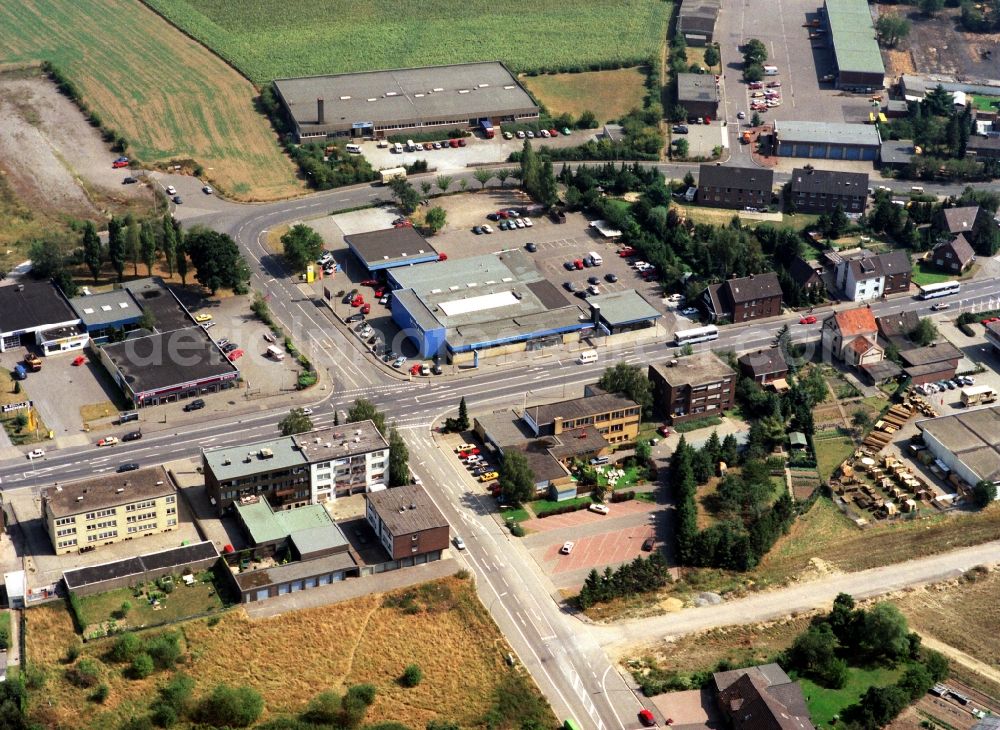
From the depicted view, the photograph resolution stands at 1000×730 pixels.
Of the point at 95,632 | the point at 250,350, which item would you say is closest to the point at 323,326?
the point at 250,350

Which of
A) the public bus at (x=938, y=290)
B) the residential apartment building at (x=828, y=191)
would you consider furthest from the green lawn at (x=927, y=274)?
the residential apartment building at (x=828, y=191)

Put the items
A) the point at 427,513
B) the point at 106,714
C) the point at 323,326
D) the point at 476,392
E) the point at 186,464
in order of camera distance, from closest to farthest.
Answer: the point at 106,714, the point at 427,513, the point at 186,464, the point at 476,392, the point at 323,326

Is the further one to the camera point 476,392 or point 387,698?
point 476,392

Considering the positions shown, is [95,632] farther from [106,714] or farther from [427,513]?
[427,513]

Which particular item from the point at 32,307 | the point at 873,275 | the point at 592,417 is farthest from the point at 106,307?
the point at 873,275

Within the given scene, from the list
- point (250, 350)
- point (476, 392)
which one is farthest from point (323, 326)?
point (476, 392)

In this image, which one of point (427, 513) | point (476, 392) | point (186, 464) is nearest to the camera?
point (427, 513)

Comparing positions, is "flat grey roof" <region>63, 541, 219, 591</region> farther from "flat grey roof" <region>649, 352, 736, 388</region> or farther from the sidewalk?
"flat grey roof" <region>649, 352, 736, 388</region>

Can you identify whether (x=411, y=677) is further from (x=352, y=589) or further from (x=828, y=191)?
(x=828, y=191)
